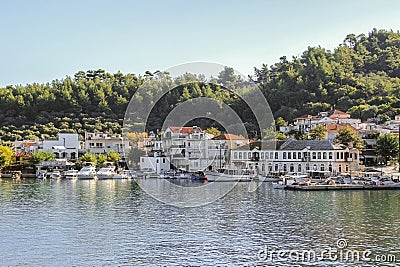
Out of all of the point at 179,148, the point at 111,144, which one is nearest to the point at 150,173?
the point at 179,148

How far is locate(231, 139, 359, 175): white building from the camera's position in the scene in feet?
147

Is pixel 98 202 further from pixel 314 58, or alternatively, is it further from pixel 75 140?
pixel 314 58

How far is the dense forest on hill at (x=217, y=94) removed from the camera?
70.1m

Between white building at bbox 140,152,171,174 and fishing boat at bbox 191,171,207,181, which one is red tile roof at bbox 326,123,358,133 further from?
white building at bbox 140,152,171,174

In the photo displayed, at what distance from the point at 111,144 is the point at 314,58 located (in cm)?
3807

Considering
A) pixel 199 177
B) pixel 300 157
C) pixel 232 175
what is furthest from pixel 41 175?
pixel 300 157

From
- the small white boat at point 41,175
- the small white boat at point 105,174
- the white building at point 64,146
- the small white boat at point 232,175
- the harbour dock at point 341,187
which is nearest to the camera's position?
the harbour dock at point 341,187

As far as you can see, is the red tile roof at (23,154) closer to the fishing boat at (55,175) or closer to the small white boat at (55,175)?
the fishing boat at (55,175)

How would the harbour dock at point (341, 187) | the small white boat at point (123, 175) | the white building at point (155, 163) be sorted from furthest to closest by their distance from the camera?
1. the white building at point (155, 163)
2. the small white boat at point (123, 175)
3. the harbour dock at point (341, 187)

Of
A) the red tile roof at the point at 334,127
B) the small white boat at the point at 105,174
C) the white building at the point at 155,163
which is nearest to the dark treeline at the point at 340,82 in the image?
the red tile roof at the point at 334,127

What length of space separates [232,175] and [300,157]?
19.3 feet

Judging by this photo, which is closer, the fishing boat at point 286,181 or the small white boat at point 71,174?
the fishing boat at point 286,181

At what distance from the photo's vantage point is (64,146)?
61656 mm

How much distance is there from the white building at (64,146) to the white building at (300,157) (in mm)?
21297
